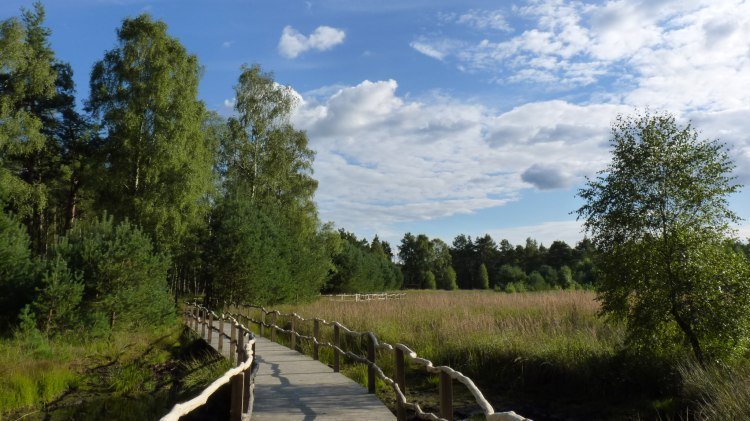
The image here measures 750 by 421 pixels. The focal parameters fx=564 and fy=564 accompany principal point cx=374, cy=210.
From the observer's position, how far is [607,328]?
13391 millimetres

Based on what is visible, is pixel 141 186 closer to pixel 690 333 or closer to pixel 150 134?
pixel 150 134

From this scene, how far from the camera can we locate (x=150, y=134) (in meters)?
25.1

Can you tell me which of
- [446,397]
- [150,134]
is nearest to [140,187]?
[150,134]

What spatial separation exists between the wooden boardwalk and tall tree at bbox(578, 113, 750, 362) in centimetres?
557

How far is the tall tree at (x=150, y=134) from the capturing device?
80.5ft

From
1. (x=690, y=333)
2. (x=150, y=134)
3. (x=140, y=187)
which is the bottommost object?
(x=690, y=333)

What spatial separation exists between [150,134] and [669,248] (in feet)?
71.2

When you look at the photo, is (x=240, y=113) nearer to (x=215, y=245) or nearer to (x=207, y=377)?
(x=215, y=245)

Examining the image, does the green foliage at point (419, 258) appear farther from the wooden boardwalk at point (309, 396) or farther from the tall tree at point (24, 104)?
the wooden boardwalk at point (309, 396)

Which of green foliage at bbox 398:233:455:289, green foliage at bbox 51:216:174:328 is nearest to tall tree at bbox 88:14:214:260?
green foliage at bbox 51:216:174:328

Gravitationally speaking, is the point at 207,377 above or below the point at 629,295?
below

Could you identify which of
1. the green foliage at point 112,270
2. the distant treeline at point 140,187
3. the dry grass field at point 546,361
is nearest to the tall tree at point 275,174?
the distant treeline at point 140,187

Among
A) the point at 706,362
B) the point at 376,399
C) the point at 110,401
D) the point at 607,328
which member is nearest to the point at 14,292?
the point at 110,401

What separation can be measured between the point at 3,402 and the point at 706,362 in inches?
524
